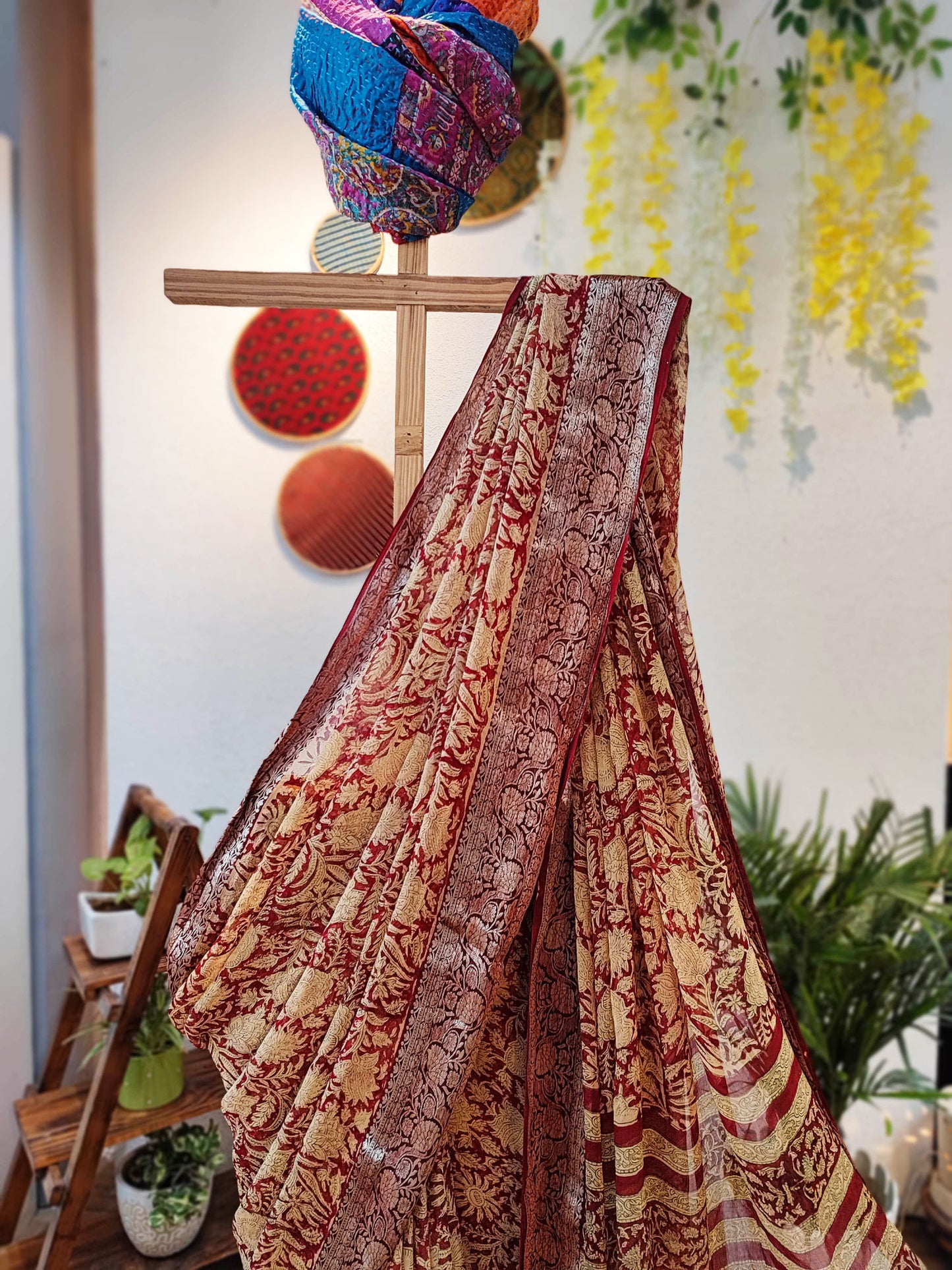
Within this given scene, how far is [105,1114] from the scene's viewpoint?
1.08 meters

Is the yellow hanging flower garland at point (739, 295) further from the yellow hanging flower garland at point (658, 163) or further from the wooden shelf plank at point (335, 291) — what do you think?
the wooden shelf plank at point (335, 291)

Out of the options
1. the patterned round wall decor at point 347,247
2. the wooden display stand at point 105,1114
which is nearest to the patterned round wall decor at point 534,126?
the patterned round wall decor at point 347,247

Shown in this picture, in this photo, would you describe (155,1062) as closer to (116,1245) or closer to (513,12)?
(116,1245)

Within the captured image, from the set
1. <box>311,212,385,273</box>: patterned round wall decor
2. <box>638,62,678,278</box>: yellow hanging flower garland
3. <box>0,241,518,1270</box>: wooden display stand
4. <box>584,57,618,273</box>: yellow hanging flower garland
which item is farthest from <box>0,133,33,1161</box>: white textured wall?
<box>638,62,678,278</box>: yellow hanging flower garland

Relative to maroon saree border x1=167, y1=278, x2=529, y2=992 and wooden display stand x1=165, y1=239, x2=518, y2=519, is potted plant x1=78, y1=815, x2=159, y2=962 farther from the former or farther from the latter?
wooden display stand x1=165, y1=239, x2=518, y2=519

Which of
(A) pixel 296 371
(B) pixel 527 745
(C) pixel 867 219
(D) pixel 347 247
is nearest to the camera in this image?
(B) pixel 527 745

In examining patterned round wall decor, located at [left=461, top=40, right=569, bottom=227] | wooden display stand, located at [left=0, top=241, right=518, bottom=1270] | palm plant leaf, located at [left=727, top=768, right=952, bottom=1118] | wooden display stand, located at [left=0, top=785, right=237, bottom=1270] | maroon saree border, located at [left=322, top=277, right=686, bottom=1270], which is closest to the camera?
maroon saree border, located at [left=322, top=277, right=686, bottom=1270]

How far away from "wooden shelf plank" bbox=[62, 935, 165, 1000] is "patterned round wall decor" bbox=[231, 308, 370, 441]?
78cm

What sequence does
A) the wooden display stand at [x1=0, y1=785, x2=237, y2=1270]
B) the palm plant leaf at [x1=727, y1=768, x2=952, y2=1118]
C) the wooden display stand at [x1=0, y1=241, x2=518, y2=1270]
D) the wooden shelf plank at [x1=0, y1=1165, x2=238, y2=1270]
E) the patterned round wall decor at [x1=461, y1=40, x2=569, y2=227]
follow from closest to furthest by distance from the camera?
the wooden display stand at [x1=0, y1=241, x2=518, y2=1270], the wooden display stand at [x1=0, y1=785, x2=237, y2=1270], the wooden shelf plank at [x1=0, y1=1165, x2=238, y2=1270], the palm plant leaf at [x1=727, y1=768, x2=952, y2=1118], the patterned round wall decor at [x1=461, y1=40, x2=569, y2=227]

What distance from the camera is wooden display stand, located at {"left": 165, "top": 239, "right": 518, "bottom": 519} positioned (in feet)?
2.49

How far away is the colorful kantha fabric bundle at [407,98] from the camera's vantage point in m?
0.73

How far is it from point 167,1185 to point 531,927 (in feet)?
2.79

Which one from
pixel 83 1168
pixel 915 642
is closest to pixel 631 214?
pixel 915 642

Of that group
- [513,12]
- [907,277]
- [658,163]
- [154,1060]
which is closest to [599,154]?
[658,163]
